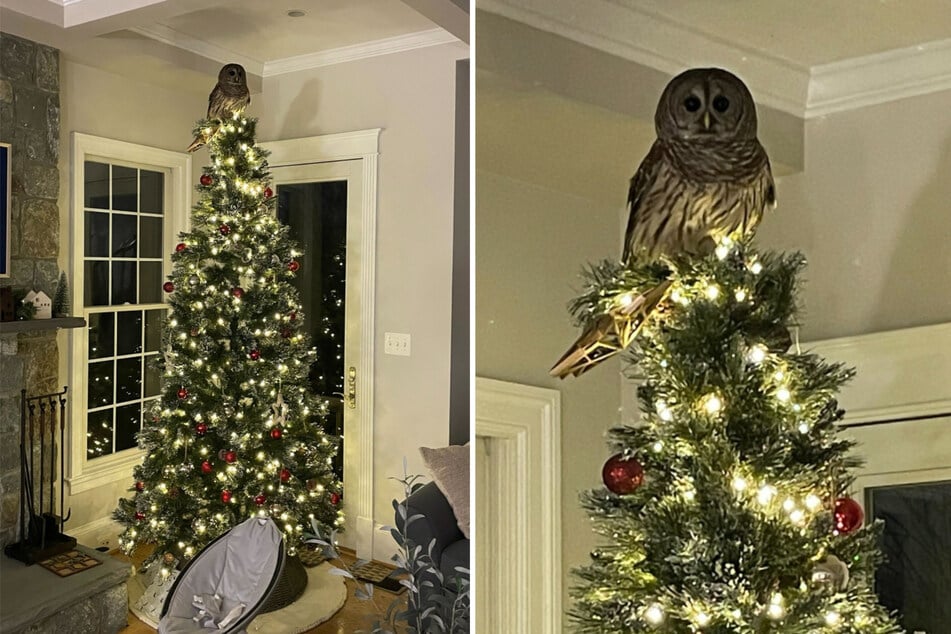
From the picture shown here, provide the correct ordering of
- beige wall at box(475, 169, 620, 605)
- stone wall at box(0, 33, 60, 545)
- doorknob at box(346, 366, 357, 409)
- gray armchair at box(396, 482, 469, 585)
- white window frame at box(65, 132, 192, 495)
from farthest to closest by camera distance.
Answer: doorknob at box(346, 366, 357, 409)
white window frame at box(65, 132, 192, 495)
stone wall at box(0, 33, 60, 545)
gray armchair at box(396, 482, 469, 585)
beige wall at box(475, 169, 620, 605)

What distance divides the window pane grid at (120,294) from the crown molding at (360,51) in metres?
0.92

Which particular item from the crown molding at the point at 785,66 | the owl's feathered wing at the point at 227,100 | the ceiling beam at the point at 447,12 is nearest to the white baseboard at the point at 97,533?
the owl's feathered wing at the point at 227,100

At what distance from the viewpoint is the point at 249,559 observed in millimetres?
2500

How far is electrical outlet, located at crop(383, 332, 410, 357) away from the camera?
374cm

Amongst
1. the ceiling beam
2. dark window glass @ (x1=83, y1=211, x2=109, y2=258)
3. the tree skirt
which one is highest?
the ceiling beam

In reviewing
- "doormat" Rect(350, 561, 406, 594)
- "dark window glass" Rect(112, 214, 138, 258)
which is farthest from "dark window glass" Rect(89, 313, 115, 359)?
"doormat" Rect(350, 561, 406, 594)

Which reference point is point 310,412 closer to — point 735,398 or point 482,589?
point 482,589

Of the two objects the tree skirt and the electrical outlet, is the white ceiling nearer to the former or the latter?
the electrical outlet

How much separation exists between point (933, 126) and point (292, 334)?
118 inches

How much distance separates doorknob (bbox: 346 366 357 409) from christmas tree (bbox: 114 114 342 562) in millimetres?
542

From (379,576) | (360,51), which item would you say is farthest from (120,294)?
(379,576)

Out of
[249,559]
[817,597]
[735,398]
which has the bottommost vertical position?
[249,559]

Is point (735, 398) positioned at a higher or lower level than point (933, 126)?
lower

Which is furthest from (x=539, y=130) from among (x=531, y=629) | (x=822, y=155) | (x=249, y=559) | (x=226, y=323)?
(x=226, y=323)
